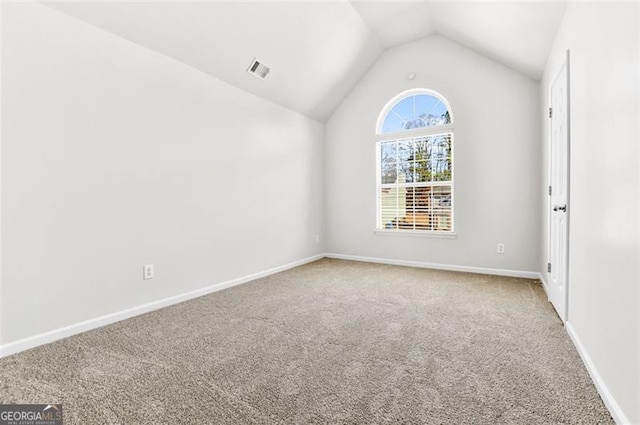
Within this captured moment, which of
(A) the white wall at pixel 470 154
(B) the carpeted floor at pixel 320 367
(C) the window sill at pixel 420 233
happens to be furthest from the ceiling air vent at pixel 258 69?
(C) the window sill at pixel 420 233

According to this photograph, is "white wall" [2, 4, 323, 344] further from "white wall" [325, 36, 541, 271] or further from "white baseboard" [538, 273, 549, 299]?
"white baseboard" [538, 273, 549, 299]

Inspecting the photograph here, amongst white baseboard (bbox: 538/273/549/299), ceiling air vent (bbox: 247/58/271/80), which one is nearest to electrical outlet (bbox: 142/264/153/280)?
ceiling air vent (bbox: 247/58/271/80)

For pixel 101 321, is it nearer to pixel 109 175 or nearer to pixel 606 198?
pixel 109 175

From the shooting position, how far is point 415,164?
4.68m

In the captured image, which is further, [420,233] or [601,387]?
[420,233]

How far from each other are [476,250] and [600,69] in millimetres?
2897

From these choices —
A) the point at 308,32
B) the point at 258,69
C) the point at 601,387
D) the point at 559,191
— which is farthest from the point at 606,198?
the point at 258,69

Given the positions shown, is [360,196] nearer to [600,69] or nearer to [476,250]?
[476,250]

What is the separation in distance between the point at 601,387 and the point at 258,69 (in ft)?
12.7

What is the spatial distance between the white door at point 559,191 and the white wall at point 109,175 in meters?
3.12

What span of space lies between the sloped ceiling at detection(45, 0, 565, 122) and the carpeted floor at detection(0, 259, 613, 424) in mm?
2427

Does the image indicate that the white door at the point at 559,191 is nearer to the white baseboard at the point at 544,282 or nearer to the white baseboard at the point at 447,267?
the white baseboard at the point at 544,282

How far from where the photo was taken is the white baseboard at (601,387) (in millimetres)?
1283

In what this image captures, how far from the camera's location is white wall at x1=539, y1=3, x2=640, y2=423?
4.09 ft
